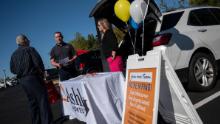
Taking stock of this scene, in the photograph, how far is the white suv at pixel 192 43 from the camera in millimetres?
4594

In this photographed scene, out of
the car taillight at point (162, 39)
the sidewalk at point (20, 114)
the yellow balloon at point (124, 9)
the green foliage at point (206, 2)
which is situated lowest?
the sidewalk at point (20, 114)

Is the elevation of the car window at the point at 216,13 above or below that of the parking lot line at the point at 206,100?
above

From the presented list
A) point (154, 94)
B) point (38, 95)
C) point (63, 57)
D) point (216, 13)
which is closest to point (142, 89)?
point (154, 94)

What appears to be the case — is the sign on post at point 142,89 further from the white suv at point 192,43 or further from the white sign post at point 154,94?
the white suv at point 192,43

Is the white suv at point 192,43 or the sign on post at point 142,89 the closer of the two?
the sign on post at point 142,89

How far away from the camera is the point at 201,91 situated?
5.14 m

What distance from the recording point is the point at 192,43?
4.87 m

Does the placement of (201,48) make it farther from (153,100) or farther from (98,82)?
(153,100)

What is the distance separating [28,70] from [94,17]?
8.79 feet

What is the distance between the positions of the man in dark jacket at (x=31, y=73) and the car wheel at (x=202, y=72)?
9.38 feet

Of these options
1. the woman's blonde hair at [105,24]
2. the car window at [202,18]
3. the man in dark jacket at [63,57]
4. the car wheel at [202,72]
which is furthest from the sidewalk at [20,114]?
the car window at [202,18]

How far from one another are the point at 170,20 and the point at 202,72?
1.23 m

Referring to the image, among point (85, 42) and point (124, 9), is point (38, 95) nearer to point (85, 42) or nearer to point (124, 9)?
point (124, 9)

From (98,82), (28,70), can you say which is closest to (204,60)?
(98,82)
